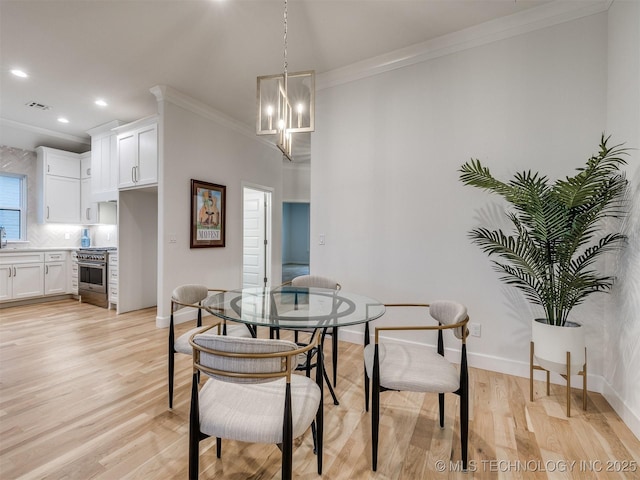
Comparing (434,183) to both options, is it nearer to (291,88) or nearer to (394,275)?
(394,275)

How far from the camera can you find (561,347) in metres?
1.98

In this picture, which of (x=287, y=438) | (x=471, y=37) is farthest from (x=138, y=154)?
(x=287, y=438)

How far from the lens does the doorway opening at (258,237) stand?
5.59m

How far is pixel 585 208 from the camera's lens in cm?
195

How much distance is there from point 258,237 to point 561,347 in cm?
463

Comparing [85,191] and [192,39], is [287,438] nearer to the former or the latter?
[192,39]

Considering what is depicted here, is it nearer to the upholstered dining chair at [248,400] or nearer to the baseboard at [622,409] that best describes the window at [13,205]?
the upholstered dining chair at [248,400]

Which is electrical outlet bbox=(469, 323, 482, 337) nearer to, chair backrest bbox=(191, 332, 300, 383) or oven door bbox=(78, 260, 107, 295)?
chair backrest bbox=(191, 332, 300, 383)

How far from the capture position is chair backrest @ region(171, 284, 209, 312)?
2078 mm

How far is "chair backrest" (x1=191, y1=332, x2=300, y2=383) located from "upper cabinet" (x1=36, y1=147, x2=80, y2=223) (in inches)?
229

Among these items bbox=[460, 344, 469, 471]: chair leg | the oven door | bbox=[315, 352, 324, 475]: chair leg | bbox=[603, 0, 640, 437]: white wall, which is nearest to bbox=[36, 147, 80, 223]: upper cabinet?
the oven door

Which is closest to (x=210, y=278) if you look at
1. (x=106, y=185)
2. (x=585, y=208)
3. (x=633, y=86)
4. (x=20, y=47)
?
(x=106, y=185)

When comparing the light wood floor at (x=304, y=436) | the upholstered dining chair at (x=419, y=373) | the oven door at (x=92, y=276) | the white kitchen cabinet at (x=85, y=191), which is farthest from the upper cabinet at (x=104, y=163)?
the upholstered dining chair at (x=419, y=373)

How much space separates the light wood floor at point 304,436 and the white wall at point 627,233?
21cm
